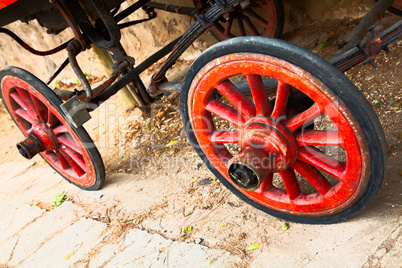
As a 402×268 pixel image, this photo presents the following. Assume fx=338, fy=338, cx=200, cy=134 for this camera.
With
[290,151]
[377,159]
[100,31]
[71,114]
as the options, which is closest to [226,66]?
[290,151]

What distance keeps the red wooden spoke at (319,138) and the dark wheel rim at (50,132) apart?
184 centimetres

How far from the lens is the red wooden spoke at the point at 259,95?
1.71 metres

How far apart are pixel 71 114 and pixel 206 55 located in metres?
1.35

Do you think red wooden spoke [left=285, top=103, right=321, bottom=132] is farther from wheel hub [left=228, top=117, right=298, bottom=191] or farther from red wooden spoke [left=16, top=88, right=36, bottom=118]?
red wooden spoke [left=16, top=88, right=36, bottom=118]

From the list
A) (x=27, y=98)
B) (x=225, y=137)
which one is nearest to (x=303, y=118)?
(x=225, y=137)

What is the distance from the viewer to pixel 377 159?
1.48 metres

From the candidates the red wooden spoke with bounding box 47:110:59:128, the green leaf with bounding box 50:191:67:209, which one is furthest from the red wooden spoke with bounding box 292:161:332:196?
the green leaf with bounding box 50:191:67:209

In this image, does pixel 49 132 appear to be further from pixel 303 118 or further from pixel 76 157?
pixel 303 118

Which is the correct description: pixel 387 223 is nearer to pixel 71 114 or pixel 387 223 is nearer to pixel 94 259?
pixel 94 259

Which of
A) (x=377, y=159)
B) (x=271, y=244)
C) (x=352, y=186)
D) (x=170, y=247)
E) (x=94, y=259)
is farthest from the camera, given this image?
(x=94, y=259)

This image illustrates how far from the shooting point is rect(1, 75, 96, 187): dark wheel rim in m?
2.95

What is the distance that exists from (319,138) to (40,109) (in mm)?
2474

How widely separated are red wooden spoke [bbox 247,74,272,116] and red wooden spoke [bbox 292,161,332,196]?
336mm

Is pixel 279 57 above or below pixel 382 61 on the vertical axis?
above
